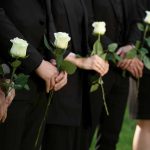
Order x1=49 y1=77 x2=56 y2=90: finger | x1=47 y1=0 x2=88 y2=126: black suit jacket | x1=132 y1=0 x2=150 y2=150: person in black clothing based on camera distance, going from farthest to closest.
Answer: x1=132 y1=0 x2=150 y2=150: person in black clothing
x1=47 y1=0 x2=88 y2=126: black suit jacket
x1=49 y1=77 x2=56 y2=90: finger

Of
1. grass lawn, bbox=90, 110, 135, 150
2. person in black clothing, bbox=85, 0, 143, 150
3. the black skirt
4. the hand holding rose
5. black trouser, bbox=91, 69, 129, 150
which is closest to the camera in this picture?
the hand holding rose

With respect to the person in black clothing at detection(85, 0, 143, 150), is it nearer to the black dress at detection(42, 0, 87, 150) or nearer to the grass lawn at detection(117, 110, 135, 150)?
the black dress at detection(42, 0, 87, 150)

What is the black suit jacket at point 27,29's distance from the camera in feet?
11.9

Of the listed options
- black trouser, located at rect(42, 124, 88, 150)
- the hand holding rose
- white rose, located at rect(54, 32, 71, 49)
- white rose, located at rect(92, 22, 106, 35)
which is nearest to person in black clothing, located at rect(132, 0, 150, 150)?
white rose, located at rect(92, 22, 106, 35)

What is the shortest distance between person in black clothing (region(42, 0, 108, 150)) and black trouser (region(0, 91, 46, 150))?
0.14 meters

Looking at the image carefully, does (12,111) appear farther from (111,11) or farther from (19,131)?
(111,11)

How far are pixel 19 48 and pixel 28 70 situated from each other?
0.27 m

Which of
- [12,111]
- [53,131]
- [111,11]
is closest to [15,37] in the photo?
[12,111]

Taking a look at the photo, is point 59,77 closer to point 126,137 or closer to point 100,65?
point 100,65

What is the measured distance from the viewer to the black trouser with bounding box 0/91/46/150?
3648mm

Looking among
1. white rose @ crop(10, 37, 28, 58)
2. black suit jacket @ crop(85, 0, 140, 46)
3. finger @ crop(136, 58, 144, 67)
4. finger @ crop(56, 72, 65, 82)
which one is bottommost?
finger @ crop(56, 72, 65, 82)

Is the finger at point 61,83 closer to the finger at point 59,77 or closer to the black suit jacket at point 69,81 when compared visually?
the finger at point 59,77

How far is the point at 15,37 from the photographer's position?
361cm

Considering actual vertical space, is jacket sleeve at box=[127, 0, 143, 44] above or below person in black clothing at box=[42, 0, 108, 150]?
above
